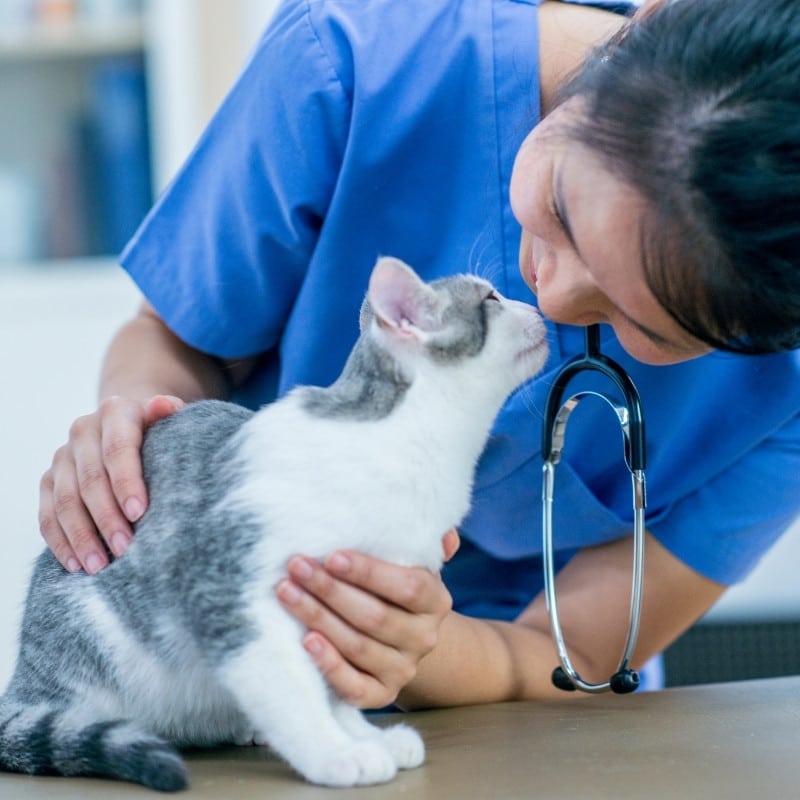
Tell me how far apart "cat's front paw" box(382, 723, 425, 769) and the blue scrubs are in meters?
0.32

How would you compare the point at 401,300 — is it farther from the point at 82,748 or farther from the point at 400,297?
the point at 82,748

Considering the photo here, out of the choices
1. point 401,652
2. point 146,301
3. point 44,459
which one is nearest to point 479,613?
point 401,652

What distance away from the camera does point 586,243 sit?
30.7 inches

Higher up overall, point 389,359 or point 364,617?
point 389,359

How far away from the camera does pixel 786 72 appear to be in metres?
0.72

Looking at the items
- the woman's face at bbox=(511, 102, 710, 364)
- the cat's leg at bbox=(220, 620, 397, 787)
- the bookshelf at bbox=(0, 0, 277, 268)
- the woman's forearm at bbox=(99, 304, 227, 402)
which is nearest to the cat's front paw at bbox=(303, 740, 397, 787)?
the cat's leg at bbox=(220, 620, 397, 787)

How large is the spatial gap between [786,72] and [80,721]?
2.12 feet

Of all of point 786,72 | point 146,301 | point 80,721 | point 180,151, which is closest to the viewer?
point 786,72

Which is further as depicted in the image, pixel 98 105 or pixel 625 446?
pixel 98 105

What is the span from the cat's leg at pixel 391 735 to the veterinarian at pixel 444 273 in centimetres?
2

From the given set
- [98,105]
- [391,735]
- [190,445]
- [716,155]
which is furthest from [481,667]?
[98,105]

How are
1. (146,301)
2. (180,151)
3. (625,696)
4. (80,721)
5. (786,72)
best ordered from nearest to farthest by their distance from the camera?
(786,72) → (80,721) → (625,696) → (146,301) → (180,151)

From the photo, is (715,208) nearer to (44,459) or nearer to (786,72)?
(786,72)

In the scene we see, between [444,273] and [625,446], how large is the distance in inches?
10.1
